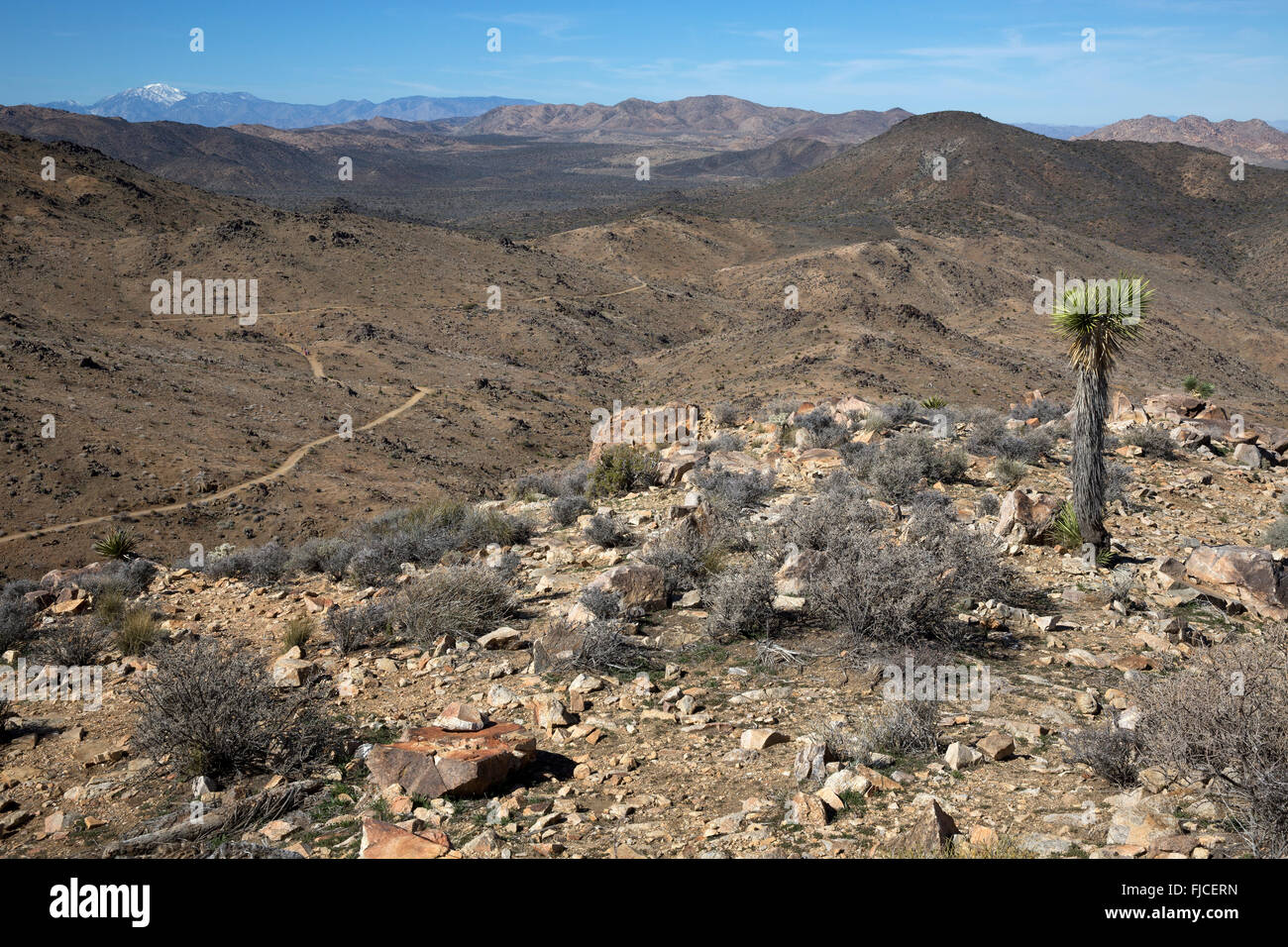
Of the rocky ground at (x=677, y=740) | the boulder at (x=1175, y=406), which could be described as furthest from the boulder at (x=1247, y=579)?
the boulder at (x=1175, y=406)

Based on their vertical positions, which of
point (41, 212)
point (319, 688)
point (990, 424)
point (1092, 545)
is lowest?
point (319, 688)

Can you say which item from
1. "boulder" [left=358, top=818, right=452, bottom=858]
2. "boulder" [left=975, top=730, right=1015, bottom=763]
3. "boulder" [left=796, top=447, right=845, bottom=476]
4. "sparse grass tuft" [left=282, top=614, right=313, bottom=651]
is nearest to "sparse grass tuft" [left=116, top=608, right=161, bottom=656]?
"sparse grass tuft" [left=282, top=614, right=313, bottom=651]

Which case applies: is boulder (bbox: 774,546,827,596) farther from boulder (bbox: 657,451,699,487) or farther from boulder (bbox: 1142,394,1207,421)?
boulder (bbox: 1142,394,1207,421)

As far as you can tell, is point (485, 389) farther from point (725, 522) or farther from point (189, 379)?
point (725, 522)

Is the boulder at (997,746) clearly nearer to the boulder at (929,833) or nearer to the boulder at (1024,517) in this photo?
the boulder at (929,833)

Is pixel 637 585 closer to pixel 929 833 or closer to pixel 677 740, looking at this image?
pixel 677 740
